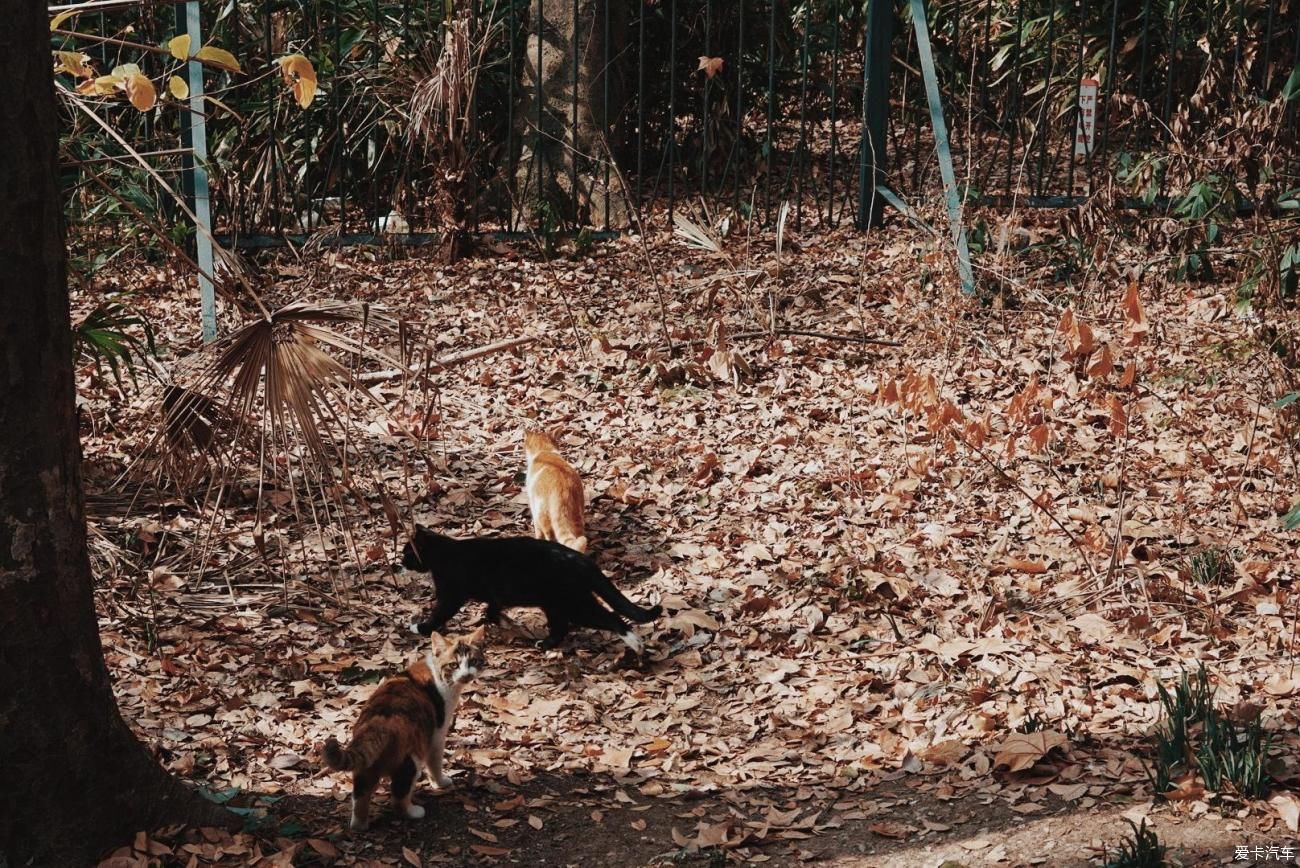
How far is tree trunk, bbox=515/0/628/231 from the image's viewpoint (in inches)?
426

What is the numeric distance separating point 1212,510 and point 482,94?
A: 7331 mm

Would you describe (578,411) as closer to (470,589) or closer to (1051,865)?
(470,589)

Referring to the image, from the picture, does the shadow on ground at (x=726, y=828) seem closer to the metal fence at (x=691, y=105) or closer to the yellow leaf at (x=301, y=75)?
the yellow leaf at (x=301, y=75)

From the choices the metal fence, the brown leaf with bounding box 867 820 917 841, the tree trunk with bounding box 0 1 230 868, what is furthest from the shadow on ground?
the metal fence

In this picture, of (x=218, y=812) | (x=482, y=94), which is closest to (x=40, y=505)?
(x=218, y=812)

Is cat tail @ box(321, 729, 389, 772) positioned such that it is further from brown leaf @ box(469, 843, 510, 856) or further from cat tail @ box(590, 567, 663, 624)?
cat tail @ box(590, 567, 663, 624)

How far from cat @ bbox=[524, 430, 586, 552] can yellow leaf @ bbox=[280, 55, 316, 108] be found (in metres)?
2.58

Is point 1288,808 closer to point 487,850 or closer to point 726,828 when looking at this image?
point 726,828

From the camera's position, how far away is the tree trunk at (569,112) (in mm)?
10828

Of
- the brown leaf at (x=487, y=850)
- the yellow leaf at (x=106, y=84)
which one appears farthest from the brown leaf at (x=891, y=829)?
the yellow leaf at (x=106, y=84)

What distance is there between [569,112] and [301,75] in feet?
22.7

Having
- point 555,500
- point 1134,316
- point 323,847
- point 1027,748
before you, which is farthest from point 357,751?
point 1134,316

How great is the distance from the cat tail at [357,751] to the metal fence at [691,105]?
5.85m

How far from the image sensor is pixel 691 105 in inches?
484
